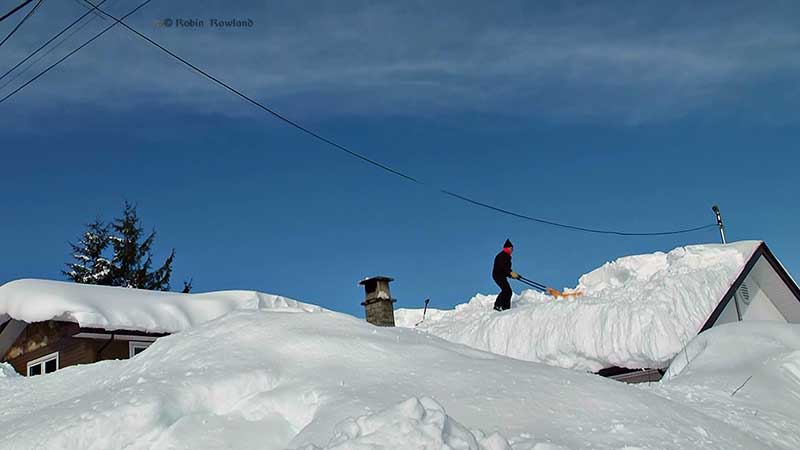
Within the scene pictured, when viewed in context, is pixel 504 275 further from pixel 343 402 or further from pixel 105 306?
pixel 343 402

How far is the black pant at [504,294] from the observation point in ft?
57.4

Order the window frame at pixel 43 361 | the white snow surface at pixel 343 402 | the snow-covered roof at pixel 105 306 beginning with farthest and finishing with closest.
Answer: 1. the window frame at pixel 43 361
2. the snow-covered roof at pixel 105 306
3. the white snow surface at pixel 343 402

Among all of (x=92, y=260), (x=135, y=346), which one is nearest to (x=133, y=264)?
(x=92, y=260)

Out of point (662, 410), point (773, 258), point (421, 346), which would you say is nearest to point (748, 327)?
point (662, 410)

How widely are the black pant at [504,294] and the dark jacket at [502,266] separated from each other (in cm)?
9

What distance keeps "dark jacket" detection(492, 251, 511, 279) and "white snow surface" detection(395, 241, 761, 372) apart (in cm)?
88

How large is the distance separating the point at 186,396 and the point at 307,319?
1.57m

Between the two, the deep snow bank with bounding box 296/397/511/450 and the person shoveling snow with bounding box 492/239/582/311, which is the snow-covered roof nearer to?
the person shoveling snow with bounding box 492/239/582/311

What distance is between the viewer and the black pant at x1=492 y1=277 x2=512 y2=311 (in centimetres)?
1748

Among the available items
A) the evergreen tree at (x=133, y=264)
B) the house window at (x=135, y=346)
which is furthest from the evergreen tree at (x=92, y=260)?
the house window at (x=135, y=346)

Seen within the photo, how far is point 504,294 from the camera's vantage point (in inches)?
693

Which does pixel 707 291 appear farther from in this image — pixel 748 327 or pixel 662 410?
pixel 662 410

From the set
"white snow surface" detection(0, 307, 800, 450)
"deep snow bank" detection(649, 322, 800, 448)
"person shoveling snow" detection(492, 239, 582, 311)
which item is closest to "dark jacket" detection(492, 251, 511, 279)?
"person shoveling snow" detection(492, 239, 582, 311)

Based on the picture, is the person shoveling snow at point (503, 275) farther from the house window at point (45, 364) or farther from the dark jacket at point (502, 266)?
→ the house window at point (45, 364)
